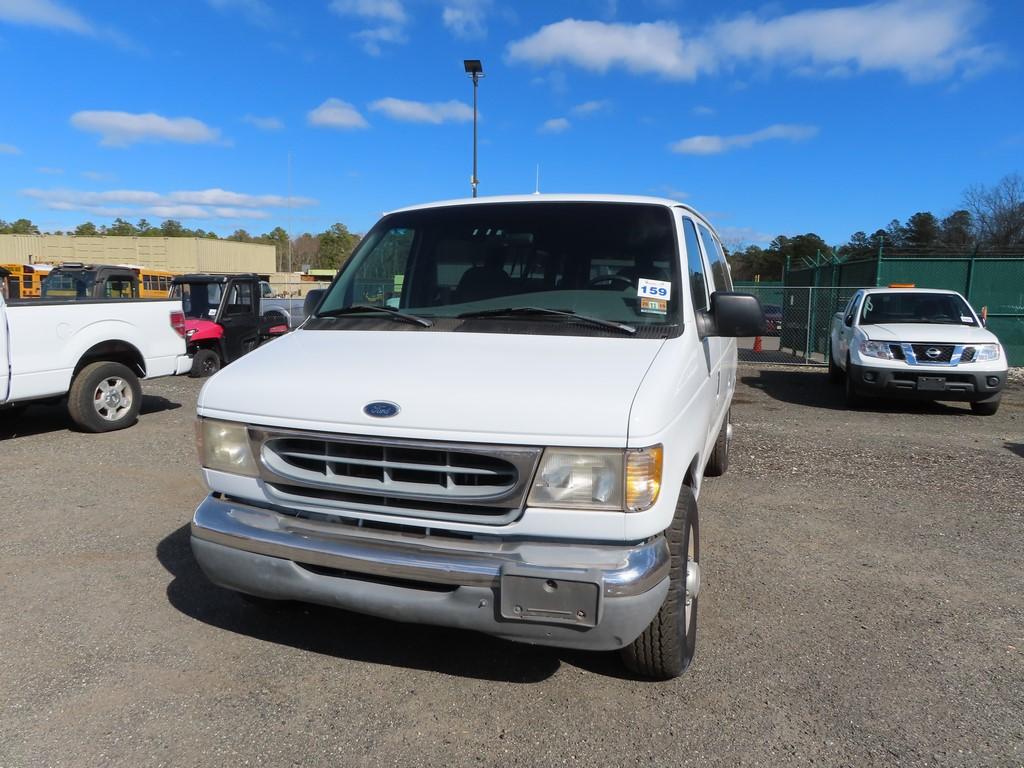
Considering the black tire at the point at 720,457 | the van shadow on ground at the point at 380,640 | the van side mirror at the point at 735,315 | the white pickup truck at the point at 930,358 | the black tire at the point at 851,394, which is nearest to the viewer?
the van shadow on ground at the point at 380,640

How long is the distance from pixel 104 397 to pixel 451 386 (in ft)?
22.3

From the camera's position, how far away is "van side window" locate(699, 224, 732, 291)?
4.78 metres

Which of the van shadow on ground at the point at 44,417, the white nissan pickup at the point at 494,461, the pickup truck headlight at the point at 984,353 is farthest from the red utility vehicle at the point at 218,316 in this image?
the pickup truck headlight at the point at 984,353

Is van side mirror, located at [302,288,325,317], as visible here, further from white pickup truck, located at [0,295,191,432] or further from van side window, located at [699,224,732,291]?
white pickup truck, located at [0,295,191,432]

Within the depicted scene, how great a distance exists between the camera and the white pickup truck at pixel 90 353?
7.16 m

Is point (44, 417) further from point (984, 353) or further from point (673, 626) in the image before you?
point (984, 353)

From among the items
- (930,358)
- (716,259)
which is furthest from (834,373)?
(716,259)

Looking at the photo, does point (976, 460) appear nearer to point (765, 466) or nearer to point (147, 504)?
point (765, 466)

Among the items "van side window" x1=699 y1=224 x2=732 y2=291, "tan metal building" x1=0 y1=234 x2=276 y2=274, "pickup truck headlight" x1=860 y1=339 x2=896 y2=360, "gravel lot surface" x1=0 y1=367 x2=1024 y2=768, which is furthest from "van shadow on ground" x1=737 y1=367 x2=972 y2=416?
"tan metal building" x1=0 y1=234 x2=276 y2=274

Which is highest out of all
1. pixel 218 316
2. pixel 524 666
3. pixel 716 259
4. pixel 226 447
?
pixel 716 259

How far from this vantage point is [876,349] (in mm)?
9844

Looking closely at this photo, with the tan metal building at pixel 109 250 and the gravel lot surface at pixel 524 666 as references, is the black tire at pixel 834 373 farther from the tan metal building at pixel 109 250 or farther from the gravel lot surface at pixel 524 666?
the tan metal building at pixel 109 250

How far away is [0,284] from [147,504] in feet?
12.8

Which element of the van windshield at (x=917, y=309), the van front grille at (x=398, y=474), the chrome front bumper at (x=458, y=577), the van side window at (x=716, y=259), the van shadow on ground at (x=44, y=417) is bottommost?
the van shadow on ground at (x=44, y=417)
